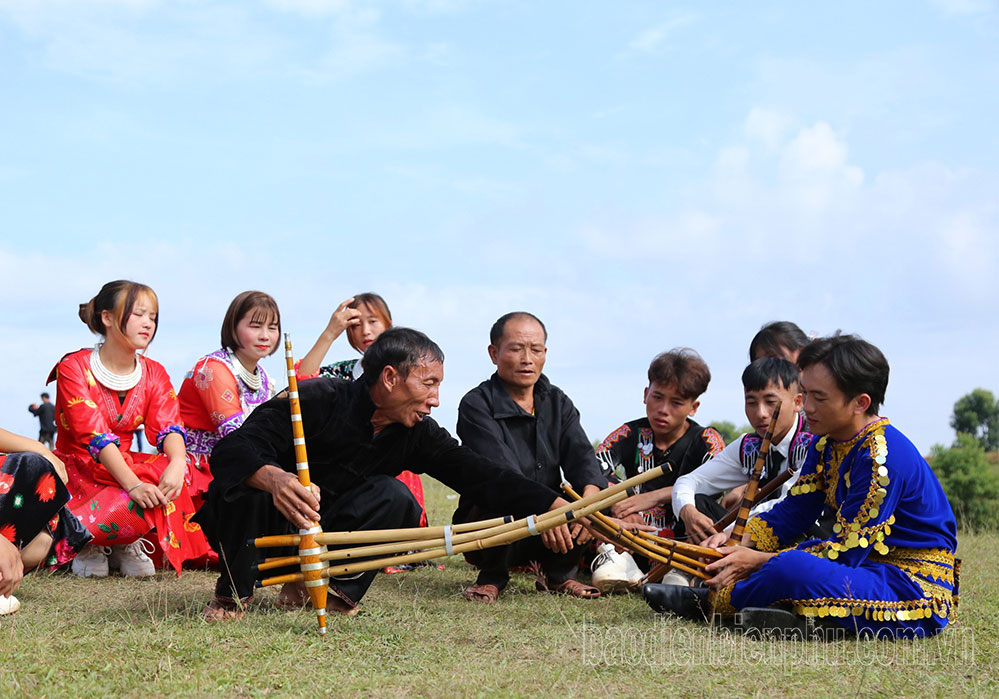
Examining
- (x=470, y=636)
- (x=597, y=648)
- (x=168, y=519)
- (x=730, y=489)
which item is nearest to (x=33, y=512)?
(x=168, y=519)

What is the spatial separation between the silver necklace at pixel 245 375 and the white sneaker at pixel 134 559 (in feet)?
4.08

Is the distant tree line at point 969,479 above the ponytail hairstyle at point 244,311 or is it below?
below

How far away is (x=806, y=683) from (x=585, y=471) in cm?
258

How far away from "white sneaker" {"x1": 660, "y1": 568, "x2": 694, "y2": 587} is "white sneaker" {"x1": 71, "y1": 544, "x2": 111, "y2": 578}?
3.64 metres

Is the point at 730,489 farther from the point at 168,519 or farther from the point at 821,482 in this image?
the point at 168,519

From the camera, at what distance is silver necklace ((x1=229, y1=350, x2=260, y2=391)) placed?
669cm

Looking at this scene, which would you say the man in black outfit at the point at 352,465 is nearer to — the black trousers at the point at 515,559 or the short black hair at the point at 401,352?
the short black hair at the point at 401,352

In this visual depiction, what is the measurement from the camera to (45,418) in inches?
1016

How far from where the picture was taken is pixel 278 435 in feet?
14.8

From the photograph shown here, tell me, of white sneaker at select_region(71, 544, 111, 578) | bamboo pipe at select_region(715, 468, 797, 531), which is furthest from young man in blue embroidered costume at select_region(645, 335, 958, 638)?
white sneaker at select_region(71, 544, 111, 578)

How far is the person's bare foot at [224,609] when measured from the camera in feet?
14.3

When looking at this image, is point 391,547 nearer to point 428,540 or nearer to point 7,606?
point 428,540

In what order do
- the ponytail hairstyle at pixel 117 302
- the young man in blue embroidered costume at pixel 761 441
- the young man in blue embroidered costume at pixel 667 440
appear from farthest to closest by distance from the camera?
1. the ponytail hairstyle at pixel 117 302
2. the young man in blue embroidered costume at pixel 667 440
3. the young man in blue embroidered costume at pixel 761 441

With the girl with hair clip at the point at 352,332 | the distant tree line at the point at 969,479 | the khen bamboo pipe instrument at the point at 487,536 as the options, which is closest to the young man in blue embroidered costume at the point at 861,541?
the khen bamboo pipe instrument at the point at 487,536
